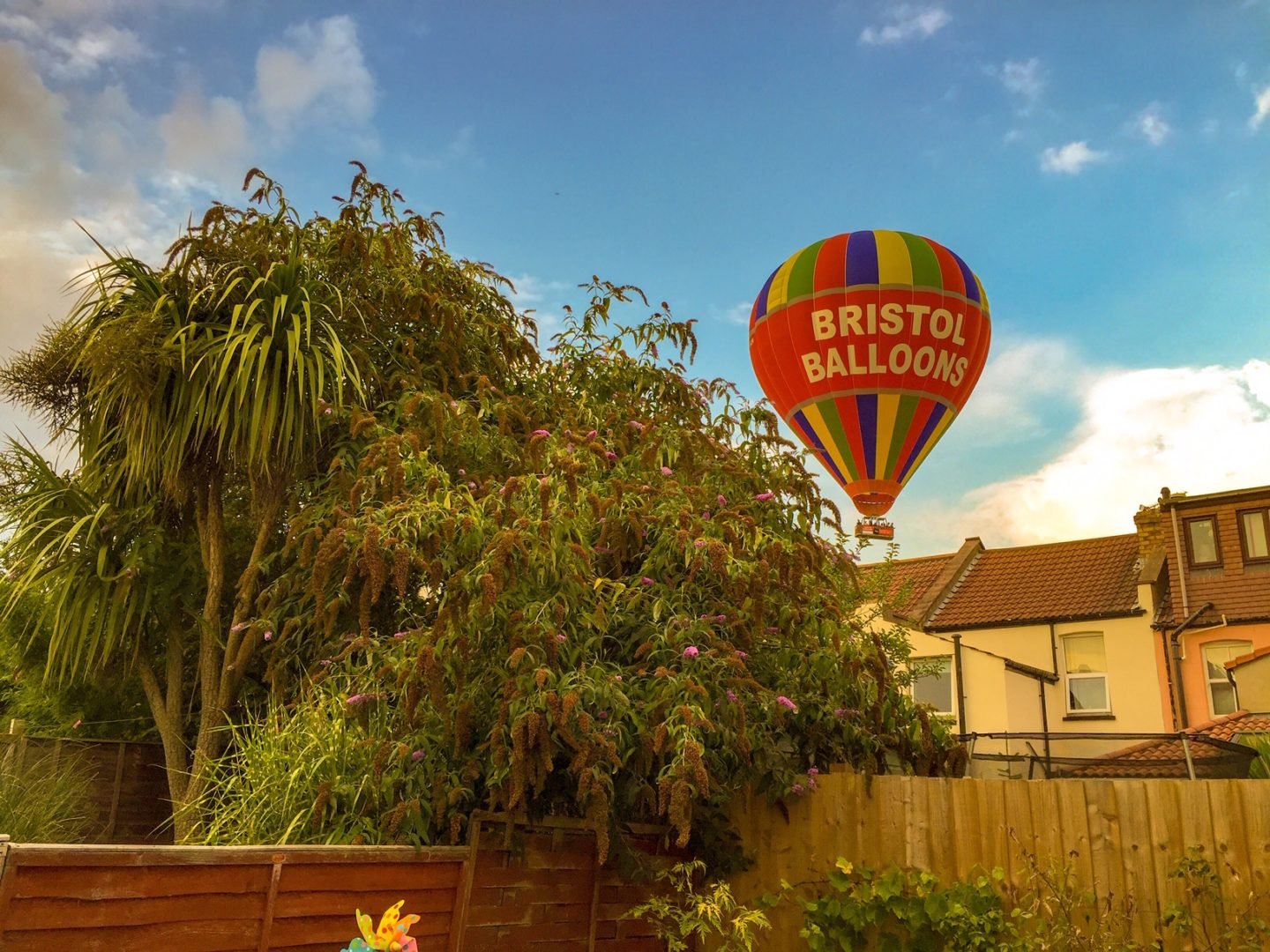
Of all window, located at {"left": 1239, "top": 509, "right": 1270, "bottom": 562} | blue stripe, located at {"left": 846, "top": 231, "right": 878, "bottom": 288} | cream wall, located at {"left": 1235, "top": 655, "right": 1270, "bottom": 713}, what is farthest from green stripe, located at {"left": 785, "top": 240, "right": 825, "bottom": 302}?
window, located at {"left": 1239, "top": 509, "right": 1270, "bottom": 562}

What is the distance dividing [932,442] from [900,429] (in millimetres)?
562

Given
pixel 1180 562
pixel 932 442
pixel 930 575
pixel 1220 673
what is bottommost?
pixel 1220 673

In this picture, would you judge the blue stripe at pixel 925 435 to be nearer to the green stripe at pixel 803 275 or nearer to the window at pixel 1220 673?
the green stripe at pixel 803 275

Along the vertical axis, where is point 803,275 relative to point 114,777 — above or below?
above

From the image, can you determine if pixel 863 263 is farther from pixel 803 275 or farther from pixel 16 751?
pixel 16 751

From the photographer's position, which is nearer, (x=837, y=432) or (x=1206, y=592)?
(x=837, y=432)

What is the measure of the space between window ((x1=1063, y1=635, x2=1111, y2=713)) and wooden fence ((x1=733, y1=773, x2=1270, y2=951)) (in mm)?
14757

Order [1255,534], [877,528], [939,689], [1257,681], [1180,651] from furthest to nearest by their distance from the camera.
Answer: [939,689] → [1255,534] → [1180,651] → [1257,681] → [877,528]

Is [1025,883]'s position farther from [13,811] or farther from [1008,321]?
[1008,321]

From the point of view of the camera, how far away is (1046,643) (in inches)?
769

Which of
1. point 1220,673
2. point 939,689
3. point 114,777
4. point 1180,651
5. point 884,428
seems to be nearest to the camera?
point 114,777

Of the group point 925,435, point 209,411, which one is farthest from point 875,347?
point 209,411

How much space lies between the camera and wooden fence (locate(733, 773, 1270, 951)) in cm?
472

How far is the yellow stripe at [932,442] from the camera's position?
38.6 feet
